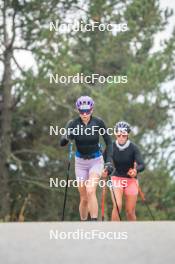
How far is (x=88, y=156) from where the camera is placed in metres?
5.64

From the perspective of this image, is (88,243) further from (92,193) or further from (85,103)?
(85,103)

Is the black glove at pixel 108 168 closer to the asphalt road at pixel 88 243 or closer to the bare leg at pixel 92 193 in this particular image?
the bare leg at pixel 92 193

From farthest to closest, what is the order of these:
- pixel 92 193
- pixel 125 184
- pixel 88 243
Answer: pixel 125 184 → pixel 92 193 → pixel 88 243

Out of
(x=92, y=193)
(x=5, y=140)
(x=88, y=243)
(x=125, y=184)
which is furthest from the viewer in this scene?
(x=5, y=140)

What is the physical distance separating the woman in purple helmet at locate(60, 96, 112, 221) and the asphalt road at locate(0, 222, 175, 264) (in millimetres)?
231

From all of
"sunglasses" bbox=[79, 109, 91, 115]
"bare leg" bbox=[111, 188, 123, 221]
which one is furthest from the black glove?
"sunglasses" bbox=[79, 109, 91, 115]

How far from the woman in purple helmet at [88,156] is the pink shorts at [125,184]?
0.11 m

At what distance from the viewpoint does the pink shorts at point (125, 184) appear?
18.7 feet

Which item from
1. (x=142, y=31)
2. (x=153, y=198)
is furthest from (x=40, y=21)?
(x=153, y=198)

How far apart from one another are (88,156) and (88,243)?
69cm

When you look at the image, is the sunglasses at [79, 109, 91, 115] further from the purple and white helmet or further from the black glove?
the black glove

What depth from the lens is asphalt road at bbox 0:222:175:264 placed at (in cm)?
472

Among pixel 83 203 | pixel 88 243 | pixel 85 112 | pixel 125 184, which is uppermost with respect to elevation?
pixel 85 112

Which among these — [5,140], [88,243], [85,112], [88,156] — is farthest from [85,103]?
[5,140]
